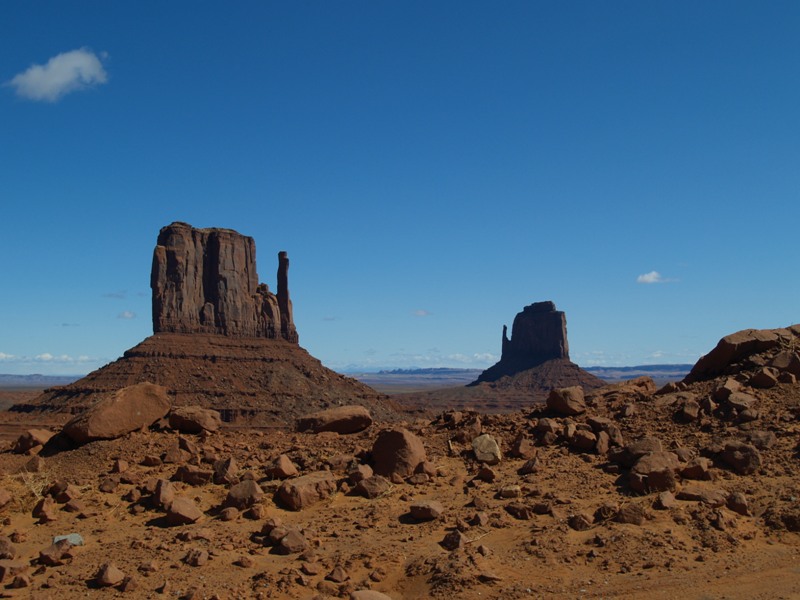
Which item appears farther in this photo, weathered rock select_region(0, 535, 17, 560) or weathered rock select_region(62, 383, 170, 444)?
weathered rock select_region(62, 383, 170, 444)

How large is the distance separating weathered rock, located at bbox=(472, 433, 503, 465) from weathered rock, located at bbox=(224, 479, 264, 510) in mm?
3710

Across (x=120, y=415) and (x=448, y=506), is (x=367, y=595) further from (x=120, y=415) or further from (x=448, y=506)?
(x=120, y=415)

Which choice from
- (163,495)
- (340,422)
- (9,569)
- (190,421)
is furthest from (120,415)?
(9,569)

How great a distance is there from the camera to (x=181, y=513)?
9961 mm

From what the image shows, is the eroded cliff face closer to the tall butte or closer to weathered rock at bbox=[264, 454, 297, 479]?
the tall butte

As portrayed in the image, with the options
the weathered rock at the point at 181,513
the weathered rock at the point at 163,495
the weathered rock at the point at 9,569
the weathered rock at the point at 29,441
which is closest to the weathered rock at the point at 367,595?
the weathered rock at the point at 181,513

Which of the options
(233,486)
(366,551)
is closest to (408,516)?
(366,551)

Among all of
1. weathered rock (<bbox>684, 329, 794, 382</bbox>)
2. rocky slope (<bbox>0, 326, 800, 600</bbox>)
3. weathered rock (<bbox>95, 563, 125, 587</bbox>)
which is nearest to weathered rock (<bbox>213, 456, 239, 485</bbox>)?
rocky slope (<bbox>0, 326, 800, 600</bbox>)

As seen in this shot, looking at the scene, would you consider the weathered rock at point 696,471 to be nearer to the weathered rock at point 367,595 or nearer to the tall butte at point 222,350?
the weathered rock at point 367,595

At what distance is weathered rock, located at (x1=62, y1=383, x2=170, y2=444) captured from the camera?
42.6 ft

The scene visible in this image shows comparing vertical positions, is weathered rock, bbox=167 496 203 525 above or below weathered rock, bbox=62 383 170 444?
below

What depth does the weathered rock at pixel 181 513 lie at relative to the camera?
9984mm

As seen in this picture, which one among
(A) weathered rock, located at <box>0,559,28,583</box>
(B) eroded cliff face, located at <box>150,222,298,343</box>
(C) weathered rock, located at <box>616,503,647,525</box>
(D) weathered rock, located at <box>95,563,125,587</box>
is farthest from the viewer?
(B) eroded cliff face, located at <box>150,222,298,343</box>

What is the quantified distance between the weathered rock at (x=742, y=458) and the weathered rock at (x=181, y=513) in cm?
803
